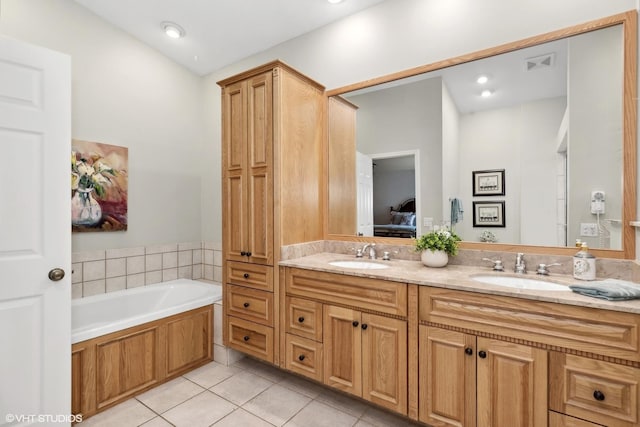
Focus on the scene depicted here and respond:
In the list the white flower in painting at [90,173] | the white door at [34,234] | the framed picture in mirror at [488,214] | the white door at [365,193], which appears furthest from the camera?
the white flower in painting at [90,173]

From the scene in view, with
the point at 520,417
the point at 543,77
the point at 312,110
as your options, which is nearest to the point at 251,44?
the point at 312,110

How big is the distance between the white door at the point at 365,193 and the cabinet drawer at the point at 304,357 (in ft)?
3.06

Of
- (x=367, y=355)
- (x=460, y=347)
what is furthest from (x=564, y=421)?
(x=367, y=355)

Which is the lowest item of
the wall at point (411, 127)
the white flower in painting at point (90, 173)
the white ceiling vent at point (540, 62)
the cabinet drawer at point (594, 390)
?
the cabinet drawer at point (594, 390)

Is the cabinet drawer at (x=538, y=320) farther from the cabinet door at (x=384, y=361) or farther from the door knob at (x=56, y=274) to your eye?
the door knob at (x=56, y=274)

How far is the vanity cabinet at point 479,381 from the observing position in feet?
4.41

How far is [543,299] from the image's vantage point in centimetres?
130

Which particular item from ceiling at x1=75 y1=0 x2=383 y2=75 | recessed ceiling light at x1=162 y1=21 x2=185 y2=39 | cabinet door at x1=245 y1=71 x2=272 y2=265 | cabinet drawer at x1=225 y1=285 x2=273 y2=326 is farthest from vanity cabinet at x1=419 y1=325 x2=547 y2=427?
recessed ceiling light at x1=162 y1=21 x2=185 y2=39

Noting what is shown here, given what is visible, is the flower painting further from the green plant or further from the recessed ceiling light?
the green plant

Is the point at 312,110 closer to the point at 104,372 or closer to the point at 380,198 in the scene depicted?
the point at 380,198

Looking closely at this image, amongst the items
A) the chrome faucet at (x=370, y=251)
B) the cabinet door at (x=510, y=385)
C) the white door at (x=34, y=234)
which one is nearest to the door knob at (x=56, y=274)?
the white door at (x=34, y=234)

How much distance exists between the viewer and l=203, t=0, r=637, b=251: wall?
1778 mm

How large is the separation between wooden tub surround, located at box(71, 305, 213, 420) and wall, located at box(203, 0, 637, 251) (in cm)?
232

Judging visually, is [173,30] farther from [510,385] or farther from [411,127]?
[510,385]
